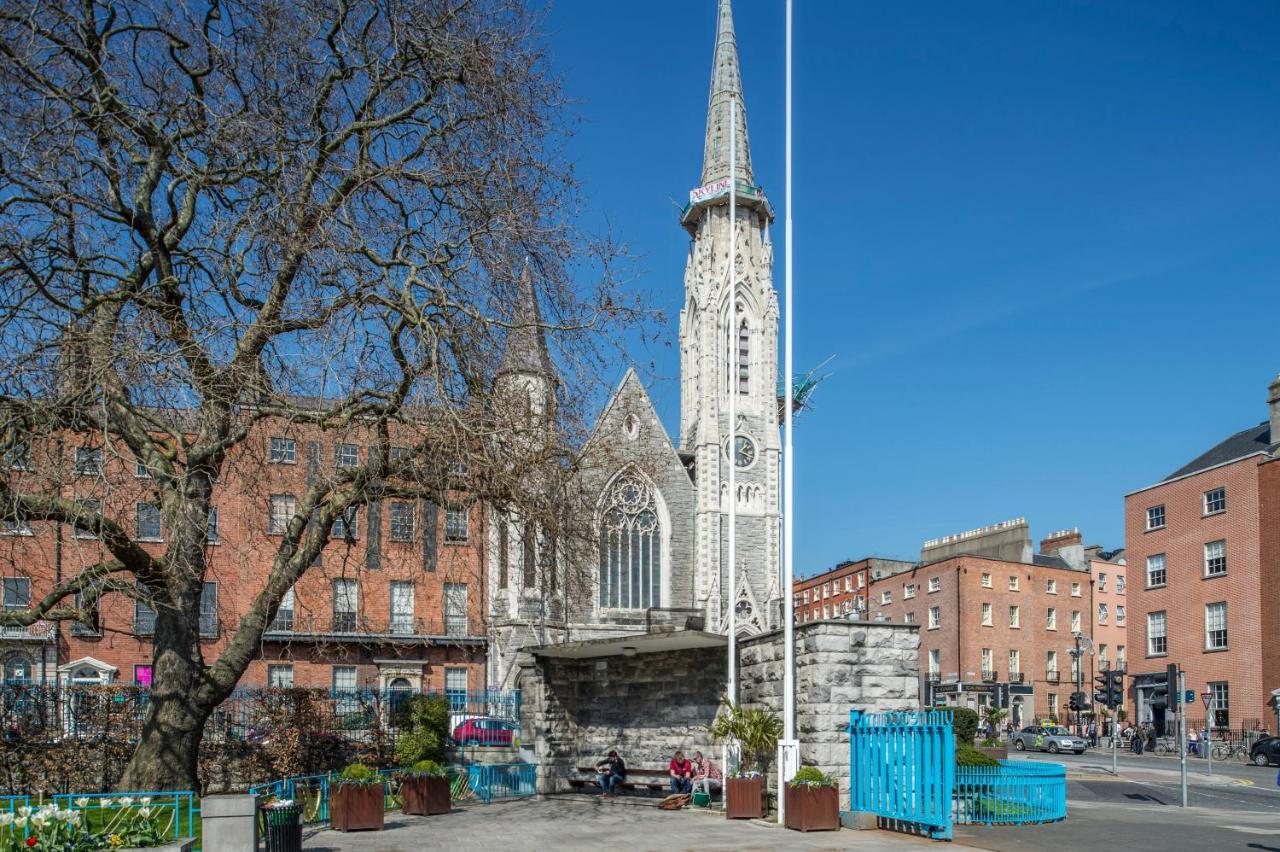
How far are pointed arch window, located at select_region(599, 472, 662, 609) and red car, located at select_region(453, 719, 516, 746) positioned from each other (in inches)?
886

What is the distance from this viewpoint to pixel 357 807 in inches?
637

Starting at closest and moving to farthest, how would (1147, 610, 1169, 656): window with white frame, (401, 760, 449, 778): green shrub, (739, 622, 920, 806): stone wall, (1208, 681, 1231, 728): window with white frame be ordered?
(739, 622, 920, 806): stone wall, (401, 760, 449, 778): green shrub, (1208, 681, 1231, 728): window with white frame, (1147, 610, 1169, 656): window with white frame

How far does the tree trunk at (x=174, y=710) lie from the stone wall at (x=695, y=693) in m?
8.28

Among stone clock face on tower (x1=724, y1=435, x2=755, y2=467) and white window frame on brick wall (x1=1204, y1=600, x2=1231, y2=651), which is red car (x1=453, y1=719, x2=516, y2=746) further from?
white window frame on brick wall (x1=1204, y1=600, x2=1231, y2=651)

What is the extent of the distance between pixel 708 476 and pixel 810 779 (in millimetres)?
36991

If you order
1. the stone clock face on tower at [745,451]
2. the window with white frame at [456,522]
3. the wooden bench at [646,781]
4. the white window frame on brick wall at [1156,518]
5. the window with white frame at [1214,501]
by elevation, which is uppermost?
the stone clock face on tower at [745,451]

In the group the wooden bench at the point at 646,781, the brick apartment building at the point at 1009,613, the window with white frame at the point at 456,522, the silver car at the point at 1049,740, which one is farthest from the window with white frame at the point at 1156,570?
the window with white frame at the point at 456,522

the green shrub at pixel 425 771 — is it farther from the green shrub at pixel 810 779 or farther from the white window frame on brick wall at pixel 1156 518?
the white window frame on brick wall at pixel 1156 518

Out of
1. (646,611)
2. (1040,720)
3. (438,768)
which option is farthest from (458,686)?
(1040,720)

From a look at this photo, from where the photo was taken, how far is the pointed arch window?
4975 cm

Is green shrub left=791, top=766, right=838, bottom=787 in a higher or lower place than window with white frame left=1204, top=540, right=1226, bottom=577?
lower

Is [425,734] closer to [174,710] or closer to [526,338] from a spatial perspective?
[174,710]

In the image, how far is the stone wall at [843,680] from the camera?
16.8m

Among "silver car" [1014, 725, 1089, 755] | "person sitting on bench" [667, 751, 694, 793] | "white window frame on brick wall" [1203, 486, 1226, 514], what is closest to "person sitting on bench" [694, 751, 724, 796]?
"person sitting on bench" [667, 751, 694, 793]
